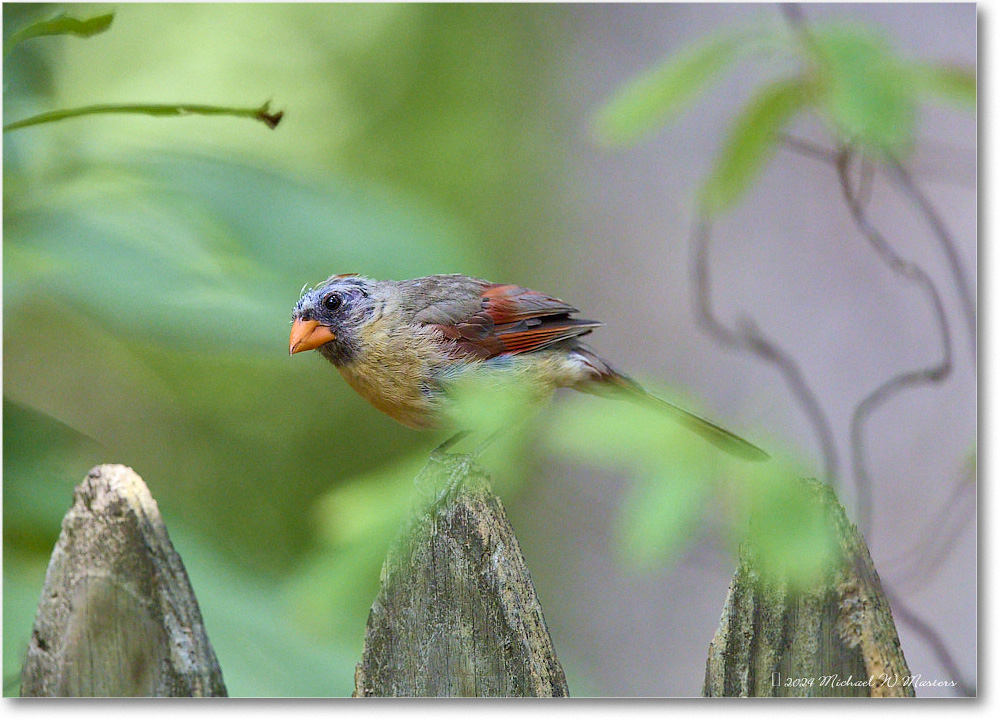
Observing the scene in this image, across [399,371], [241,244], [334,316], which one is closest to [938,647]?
[399,371]

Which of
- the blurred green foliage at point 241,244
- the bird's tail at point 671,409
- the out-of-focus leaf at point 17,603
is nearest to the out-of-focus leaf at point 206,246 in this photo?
the blurred green foliage at point 241,244

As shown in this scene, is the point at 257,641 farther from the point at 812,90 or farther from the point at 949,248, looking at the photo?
the point at 949,248

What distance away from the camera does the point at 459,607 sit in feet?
4.33

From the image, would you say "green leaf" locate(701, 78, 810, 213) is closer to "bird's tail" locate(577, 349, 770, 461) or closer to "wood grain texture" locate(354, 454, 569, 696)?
"bird's tail" locate(577, 349, 770, 461)

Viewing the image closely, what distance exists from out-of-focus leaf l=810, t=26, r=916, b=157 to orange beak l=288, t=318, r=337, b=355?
0.77 m

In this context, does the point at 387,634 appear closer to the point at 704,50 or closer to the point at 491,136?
the point at 704,50

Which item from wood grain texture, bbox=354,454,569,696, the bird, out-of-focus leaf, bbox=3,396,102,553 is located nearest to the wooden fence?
wood grain texture, bbox=354,454,569,696

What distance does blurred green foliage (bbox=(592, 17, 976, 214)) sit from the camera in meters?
1.26

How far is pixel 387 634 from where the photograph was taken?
4.35 feet

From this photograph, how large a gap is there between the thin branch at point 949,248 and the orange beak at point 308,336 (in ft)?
3.39

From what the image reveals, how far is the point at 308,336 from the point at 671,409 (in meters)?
0.55

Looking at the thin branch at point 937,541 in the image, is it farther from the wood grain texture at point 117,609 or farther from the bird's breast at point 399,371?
the wood grain texture at point 117,609

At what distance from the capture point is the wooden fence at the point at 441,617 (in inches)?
50.3

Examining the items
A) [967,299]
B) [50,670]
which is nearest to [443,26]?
[967,299]
